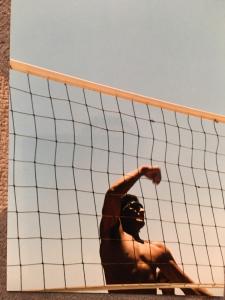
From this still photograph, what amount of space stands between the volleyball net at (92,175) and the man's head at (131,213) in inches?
1.2

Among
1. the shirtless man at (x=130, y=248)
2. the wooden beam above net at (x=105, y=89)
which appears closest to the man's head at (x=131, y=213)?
the shirtless man at (x=130, y=248)

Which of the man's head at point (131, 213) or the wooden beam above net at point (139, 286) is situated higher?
the man's head at point (131, 213)

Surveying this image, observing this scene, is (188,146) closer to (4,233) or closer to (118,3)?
(118,3)

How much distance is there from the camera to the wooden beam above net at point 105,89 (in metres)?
2.17

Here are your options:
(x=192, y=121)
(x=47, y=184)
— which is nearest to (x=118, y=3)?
(x=192, y=121)

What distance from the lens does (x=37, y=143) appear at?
2148mm

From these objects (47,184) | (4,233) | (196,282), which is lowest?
(196,282)

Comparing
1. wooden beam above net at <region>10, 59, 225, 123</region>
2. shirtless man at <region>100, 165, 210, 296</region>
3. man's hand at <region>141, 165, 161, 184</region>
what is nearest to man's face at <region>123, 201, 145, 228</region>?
shirtless man at <region>100, 165, 210, 296</region>

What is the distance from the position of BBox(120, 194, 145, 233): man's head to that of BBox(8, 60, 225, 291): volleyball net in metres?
0.03

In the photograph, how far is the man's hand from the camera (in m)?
2.36

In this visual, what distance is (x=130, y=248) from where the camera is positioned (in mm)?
2289

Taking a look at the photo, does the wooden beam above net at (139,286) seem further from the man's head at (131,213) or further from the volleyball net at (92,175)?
the man's head at (131,213)

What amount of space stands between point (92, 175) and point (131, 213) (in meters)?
0.18

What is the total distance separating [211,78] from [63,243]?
2.78 ft
